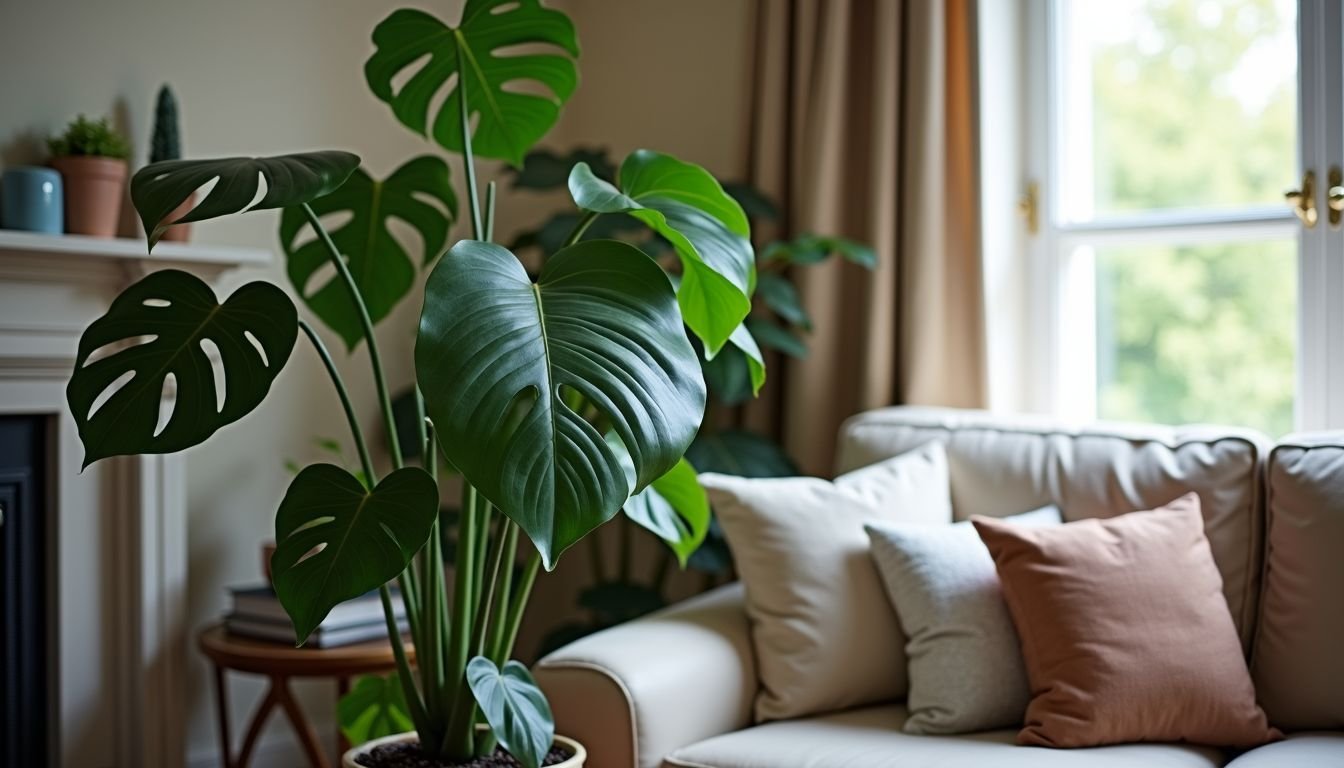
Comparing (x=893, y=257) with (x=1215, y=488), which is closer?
(x=1215, y=488)

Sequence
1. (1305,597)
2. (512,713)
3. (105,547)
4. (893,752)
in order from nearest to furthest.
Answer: (512,713) < (893,752) < (1305,597) < (105,547)

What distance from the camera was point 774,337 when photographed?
9.37 ft

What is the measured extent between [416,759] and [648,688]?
368 mm

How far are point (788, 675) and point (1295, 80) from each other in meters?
1.56

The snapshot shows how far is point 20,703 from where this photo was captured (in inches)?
99.7

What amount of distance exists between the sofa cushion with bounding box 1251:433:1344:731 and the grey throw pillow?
41 centimetres

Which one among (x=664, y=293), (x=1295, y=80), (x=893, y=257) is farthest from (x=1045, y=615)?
(x=1295, y=80)

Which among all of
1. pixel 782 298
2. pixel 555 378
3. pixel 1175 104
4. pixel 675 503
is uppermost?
pixel 1175 104

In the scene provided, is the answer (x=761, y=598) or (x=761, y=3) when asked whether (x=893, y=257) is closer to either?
(x=761, y=3)

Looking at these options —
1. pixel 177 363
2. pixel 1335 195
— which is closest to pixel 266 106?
pixel 177 363

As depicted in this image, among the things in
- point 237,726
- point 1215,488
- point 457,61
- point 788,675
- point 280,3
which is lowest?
point 237,726

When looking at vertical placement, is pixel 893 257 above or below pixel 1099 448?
above

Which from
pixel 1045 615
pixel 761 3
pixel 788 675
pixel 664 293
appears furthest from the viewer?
pixel 761 3

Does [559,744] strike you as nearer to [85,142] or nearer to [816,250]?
A: [816,250]
